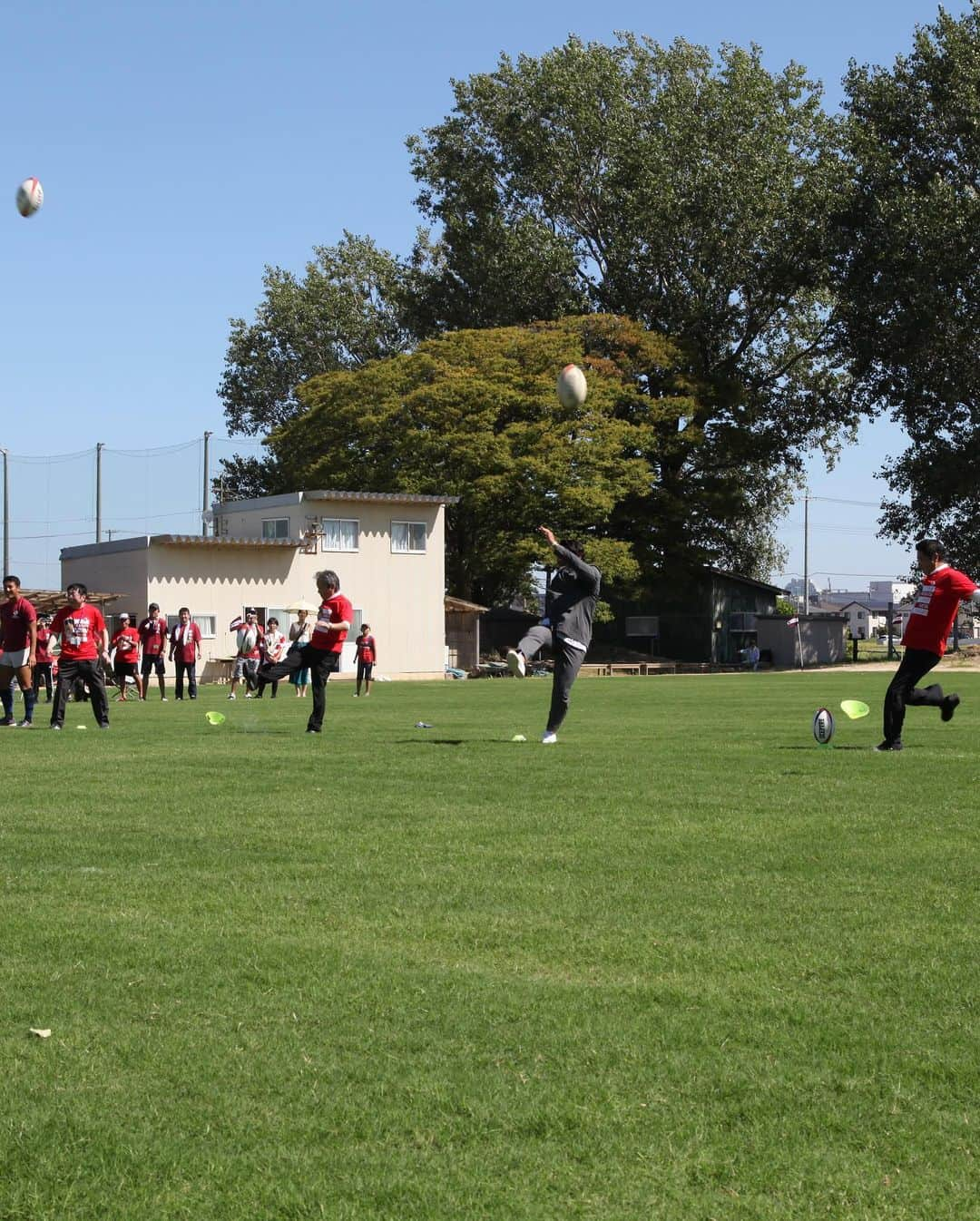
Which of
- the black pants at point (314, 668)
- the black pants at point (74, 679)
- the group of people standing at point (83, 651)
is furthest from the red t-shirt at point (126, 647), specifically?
the black pants at point (314, 668)

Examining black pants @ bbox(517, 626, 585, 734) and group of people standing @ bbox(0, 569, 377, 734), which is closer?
black pants @ bbox(517, 626, 585, 734)

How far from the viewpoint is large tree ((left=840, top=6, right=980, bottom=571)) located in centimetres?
5572

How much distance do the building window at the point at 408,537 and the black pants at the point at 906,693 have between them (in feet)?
145

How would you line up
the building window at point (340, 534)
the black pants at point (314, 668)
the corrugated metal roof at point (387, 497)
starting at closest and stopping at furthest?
the black pants at point (314, 668), the corrugated metal roof at point (387, 497), the building window at point (340, 534)

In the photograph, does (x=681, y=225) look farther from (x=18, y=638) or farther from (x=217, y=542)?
(x=18, y=638)

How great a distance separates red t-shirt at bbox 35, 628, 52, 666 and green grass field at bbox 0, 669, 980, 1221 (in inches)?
645

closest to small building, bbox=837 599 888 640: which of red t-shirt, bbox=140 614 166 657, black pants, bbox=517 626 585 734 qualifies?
red t-shirt, bbox=140 614 166 657

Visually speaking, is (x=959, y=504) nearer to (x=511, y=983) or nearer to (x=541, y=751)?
(x=541, y=751)

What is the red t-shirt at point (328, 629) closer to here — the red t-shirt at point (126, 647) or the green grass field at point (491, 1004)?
the green grass field at point (491, 1004)

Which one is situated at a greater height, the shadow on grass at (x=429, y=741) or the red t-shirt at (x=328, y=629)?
the red t-shirt at (x=328, y=629)

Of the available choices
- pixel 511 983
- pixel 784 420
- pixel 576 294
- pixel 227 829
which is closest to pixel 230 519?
pixel 576 294

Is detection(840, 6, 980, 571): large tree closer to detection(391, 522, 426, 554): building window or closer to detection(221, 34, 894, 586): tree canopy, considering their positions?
detection(221, 34, 894, 586): tree canopy

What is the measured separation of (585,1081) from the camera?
14.9ft

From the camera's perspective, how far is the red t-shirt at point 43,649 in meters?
27.1
